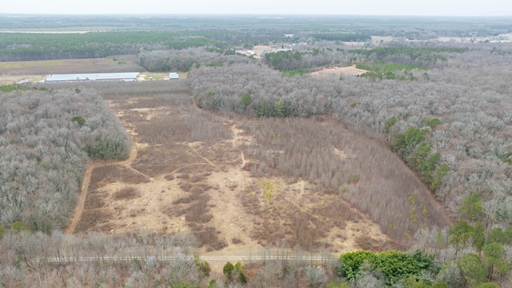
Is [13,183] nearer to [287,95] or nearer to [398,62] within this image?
[287,95]

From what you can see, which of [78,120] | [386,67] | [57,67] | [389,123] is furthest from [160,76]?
[389,123]

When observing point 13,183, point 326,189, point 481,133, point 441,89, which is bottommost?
point 326,189

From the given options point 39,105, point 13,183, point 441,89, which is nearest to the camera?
point 13,183

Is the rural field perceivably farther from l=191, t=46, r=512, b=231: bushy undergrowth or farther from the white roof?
the white roof

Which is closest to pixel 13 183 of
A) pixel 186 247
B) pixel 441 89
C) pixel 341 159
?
pixel 186 247

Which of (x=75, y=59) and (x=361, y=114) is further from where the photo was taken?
(x=75, y=59)

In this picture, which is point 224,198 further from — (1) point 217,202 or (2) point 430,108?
(2) point 430,108

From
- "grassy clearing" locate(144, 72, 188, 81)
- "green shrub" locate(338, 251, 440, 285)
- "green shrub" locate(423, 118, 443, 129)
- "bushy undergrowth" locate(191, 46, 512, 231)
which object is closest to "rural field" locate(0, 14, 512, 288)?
"green shrub" locate(338, 251, 440, 285)
